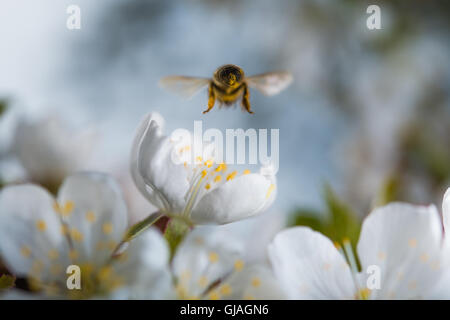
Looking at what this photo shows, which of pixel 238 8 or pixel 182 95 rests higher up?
pixel 238 8

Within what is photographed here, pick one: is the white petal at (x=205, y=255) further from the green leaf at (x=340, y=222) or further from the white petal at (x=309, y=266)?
the green leaf at (x=340, y=222)

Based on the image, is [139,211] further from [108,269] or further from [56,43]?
[56,43]

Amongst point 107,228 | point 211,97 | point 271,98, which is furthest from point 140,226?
point 271,98

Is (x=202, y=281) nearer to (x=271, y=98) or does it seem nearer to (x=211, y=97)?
(x=211, y=97)

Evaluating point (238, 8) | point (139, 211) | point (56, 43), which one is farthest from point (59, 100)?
point (238, 8)

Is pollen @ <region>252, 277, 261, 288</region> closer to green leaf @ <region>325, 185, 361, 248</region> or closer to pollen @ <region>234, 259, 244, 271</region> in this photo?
pollen @ <region>234, 259, 244, 271</region>

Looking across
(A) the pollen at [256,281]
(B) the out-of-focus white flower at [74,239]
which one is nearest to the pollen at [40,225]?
(B) the out-of-focus white flower at [74,239]

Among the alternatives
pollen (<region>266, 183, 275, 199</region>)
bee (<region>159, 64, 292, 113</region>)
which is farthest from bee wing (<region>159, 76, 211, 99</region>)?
pollen (<region>266, 183, 275, 199</region>)
